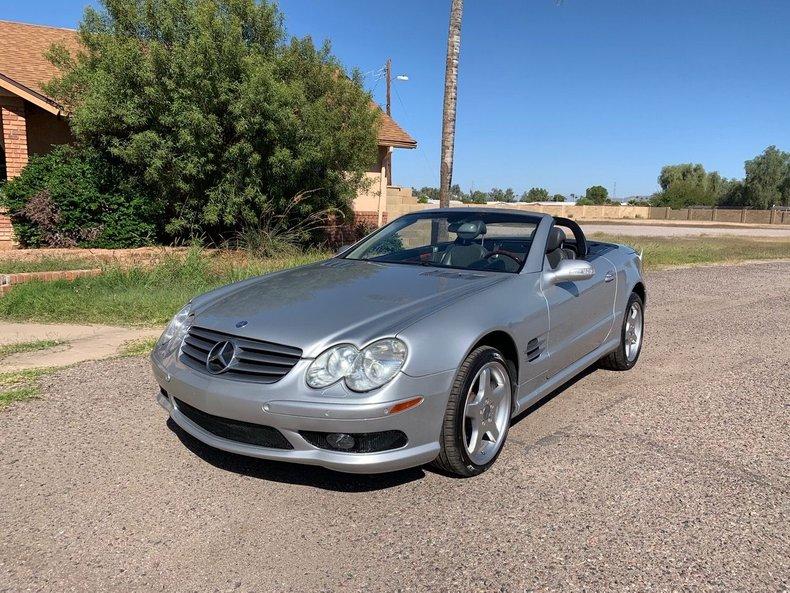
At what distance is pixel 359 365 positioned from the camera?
9.84ft

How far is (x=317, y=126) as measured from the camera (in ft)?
39.4

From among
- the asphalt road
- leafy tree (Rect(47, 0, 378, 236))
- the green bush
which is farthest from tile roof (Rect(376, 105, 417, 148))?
the asphalt road

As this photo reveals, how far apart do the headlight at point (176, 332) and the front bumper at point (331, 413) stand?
0.53 m

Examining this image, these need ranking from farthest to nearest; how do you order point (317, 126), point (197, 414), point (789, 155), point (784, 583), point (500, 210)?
point (789, 155) → point (317, 126) → point (500, 210) → point (197, 414) → point (784, 583)

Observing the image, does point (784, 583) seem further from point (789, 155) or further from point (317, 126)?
point (789, 155)

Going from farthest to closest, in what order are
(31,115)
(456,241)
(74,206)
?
(31,115) < (74,206) < (456,241)

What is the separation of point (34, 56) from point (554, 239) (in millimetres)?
15558

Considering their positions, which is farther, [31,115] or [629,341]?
[31,115]

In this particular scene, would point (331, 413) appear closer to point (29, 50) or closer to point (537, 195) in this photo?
point (29, 50)

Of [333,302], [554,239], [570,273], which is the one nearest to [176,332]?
[333,302]

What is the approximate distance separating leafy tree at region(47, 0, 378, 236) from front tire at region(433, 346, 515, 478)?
8567 millimetres

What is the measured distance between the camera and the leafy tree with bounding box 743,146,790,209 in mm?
74625

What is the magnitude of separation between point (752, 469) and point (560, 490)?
1210 millimetres

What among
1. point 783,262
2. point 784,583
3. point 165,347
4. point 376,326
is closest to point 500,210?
point 376,326
